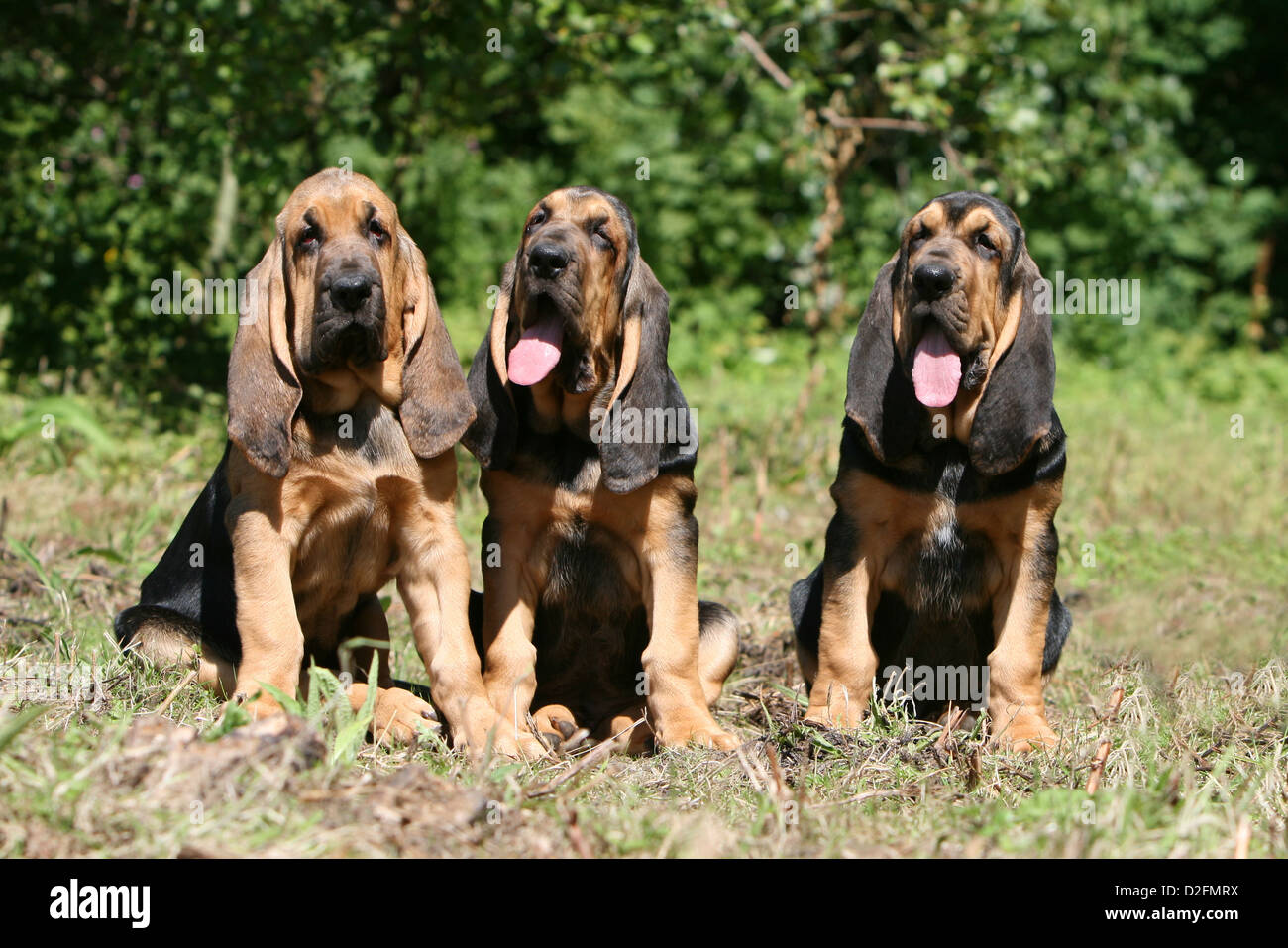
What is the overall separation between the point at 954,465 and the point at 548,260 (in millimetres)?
1693

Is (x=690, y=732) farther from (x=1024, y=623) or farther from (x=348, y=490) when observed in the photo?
(x=348, y=490)

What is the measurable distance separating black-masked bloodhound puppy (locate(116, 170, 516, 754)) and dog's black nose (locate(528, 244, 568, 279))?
442mm

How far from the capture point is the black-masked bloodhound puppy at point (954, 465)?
4977 mm

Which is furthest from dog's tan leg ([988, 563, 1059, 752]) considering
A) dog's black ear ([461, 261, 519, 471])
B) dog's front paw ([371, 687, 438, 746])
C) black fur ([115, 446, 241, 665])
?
black fur ([115, 446, 241, 665])

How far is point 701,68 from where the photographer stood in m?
14.2

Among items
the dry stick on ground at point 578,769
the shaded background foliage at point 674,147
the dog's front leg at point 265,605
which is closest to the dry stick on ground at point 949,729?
the dry stick on ground at point 578,769

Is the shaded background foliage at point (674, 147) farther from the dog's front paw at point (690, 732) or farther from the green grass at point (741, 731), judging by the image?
the dog's front paw at point (690, 732)

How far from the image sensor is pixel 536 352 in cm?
A: 504

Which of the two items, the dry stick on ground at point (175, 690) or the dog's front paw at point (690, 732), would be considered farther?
the dog's front paw at point (690, 732)

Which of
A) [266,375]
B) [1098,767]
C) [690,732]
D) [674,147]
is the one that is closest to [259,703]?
[266,375]

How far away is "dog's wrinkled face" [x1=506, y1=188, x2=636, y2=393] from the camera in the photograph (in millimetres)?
4973

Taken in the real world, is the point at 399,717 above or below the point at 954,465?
below

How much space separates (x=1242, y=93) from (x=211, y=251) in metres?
13.8

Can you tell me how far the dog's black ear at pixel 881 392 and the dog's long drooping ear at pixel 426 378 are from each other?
1.46 meters
